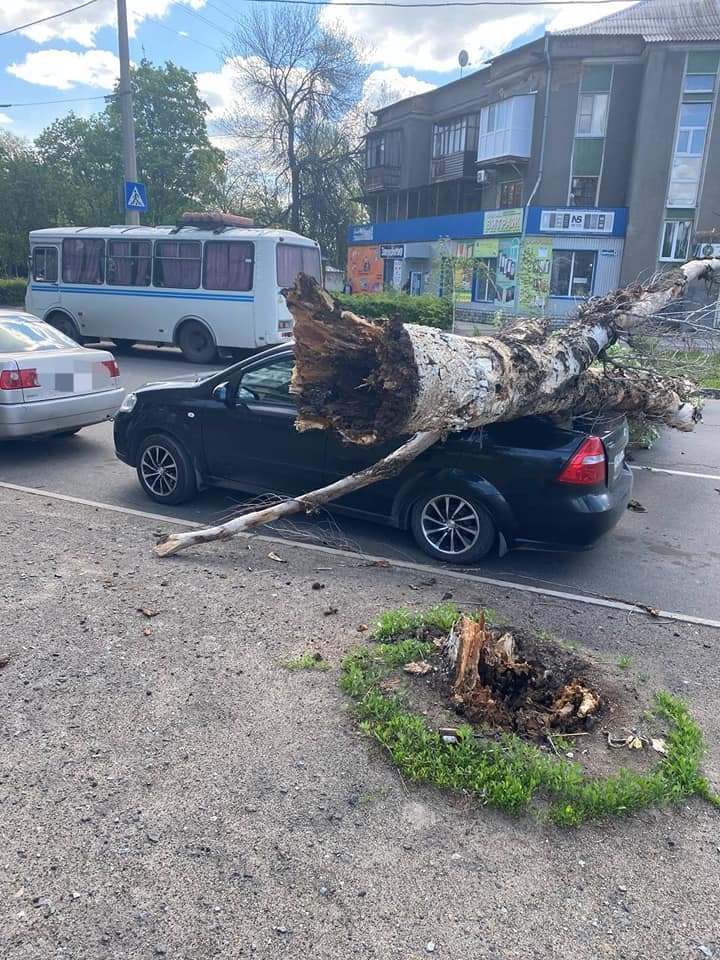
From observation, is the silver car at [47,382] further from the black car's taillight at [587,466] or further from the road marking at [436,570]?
the black car's taillight at [587,466]

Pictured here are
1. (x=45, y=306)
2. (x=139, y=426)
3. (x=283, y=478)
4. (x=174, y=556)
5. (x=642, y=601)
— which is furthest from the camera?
(x=45, y=306)

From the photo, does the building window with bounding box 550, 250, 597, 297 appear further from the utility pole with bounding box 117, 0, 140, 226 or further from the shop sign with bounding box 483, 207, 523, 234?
the utility pole with bounding box 117, 0, 140, 226

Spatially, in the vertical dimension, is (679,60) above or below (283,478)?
above

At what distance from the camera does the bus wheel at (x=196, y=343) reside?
16781mm

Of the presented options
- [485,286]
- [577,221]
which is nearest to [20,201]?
[485,286]

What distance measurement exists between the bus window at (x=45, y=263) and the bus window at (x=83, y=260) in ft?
1.24

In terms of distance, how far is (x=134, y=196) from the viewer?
17.5m

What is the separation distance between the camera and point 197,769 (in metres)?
3.08

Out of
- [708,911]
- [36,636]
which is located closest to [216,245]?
[36,636]

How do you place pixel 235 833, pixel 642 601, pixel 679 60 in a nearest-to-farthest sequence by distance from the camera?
pixel 235 833
pixel 642 601
pixel 679 60

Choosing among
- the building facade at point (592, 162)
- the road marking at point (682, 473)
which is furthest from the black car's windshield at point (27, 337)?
the building facade at point (592, 162)

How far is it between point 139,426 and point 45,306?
13569 millimetres

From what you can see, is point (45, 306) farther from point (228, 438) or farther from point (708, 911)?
point (708, 911)

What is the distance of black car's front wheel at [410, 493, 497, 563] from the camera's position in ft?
17.6
